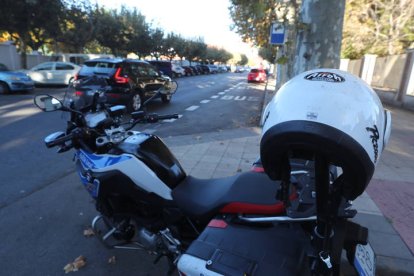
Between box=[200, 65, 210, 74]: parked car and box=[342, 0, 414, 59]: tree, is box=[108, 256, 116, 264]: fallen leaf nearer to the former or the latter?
box=[342, 0, 414, 59]: tree

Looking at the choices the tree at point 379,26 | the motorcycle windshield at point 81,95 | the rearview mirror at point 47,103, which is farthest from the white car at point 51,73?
the tree at point 379,26

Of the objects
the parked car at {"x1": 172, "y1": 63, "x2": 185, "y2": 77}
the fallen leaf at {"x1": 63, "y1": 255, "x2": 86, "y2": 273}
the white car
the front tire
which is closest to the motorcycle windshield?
the fallen leaf at {"x1": 63, "y1": 255, "x2": 86, "y2": 273}

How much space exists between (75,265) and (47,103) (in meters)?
1.42

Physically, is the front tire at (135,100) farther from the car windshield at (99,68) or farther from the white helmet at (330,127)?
the white helmet at (330,127)

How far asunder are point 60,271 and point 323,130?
2542mm

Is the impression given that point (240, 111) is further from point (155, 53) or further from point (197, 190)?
point (155, 53)

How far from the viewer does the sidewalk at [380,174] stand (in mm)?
3010

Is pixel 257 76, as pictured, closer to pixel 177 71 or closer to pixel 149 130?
pixel 177 71

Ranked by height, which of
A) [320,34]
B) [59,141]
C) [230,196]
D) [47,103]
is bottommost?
[230,196]

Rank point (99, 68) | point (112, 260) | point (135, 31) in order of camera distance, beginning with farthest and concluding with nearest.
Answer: point (135, 31) < point (99, 68) < point (112, 260)

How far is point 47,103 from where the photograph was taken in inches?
100

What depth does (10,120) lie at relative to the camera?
841 centimetres

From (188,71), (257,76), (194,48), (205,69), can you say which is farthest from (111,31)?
(194,48)

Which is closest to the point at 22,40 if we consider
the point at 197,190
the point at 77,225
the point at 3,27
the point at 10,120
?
the point at 3,27
